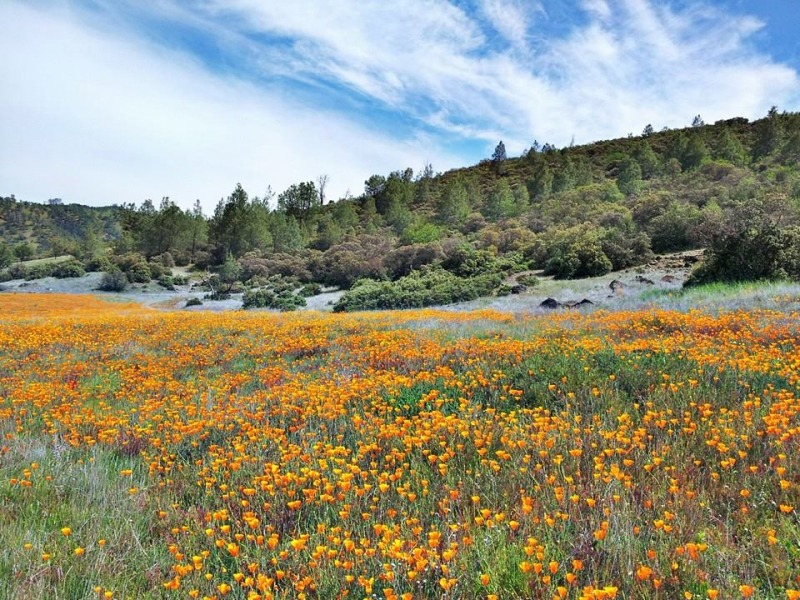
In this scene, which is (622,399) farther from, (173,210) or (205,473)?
(173,210)

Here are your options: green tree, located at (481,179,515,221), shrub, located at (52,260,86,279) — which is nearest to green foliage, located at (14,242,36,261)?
shrub, located at (52,260,86,279)

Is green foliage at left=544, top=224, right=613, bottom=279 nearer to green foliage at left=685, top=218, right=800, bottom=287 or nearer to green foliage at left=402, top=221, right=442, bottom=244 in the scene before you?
green foliage at left=685, top=218, right=800, bottom=287

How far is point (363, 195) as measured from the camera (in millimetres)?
117312

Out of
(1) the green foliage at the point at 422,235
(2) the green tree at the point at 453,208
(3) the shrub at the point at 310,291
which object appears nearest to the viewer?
(3) the shrub at the point at 310,291

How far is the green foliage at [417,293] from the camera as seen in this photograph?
27.0 meters

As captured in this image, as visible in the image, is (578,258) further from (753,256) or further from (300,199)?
(300,199)

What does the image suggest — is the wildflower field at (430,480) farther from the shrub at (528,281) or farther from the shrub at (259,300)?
the shrub at (259,300)

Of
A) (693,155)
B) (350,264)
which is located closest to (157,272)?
(350,264)

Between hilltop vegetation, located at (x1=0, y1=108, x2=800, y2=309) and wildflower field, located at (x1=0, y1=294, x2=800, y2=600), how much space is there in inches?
669

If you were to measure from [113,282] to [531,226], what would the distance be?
45314mm

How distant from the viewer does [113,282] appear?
50156mm

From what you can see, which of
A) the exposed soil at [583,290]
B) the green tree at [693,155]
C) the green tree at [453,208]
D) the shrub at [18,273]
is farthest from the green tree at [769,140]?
the shrub at [18,273]

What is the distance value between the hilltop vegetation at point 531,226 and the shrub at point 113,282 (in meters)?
3.11

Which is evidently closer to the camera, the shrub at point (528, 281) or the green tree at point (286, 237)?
the shrub at point (528, 281)
